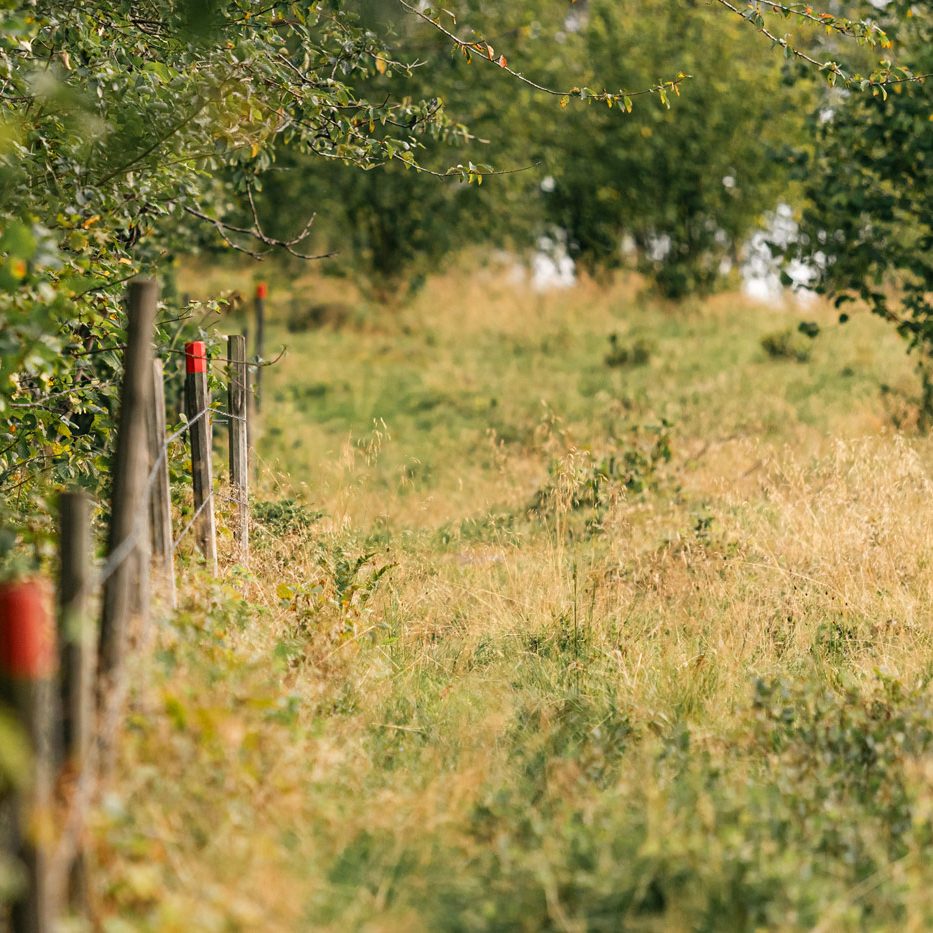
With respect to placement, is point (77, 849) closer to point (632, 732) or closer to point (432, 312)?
point (632, 732)

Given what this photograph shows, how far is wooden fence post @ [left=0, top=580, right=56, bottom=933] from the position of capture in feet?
8.39

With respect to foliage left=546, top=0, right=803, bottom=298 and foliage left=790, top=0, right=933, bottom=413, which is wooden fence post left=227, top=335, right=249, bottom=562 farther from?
foliage left=546, top=0, right=803, bottom=298

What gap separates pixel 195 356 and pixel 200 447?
1.48 feet

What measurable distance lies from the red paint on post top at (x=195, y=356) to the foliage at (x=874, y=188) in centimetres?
618

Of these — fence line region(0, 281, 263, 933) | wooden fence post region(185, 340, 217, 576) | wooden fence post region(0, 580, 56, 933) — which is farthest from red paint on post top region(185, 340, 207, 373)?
wooden fence post region(0, 580, 56, 933)

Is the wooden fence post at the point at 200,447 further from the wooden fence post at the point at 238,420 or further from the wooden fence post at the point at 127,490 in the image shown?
the wooden fence post at the point at 127,490

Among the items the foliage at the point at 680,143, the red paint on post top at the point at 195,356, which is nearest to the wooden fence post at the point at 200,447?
the red paint on post top at the point at 195,356

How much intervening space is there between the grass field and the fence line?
0.38 ft

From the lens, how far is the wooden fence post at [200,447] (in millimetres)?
5246

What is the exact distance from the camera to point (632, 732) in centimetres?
477

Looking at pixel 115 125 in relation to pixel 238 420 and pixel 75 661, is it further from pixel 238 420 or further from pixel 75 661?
pixel 75 661

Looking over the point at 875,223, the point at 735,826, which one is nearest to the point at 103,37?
the point at 735,826

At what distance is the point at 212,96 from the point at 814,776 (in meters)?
4.31

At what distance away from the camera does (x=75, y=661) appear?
9.46 ft
